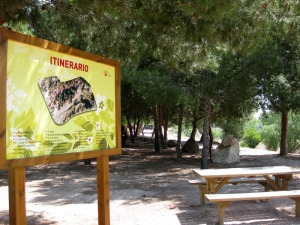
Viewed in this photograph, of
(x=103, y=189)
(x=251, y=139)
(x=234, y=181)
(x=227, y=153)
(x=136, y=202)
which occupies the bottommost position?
(x=136, y=202)

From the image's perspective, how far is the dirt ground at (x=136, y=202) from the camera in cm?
634

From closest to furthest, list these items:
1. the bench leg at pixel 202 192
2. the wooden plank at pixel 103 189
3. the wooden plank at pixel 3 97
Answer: the wooden plank at pixel 3 97
the wooden plank at pixel 103 189
the bench leg at pixel 202 192

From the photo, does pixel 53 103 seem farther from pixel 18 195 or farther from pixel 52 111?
pixel 18 195

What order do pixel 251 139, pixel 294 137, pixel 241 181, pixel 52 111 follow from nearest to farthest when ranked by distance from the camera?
pixel 52 111, pixel 241 181, pixel 294 137, pixel 251 139

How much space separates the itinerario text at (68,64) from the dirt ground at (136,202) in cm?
289

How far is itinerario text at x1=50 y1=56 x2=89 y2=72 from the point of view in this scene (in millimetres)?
3884

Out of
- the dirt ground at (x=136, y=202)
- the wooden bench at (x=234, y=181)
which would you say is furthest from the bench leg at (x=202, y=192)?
the dirt ground at (x=136, y=202)

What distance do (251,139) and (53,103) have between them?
27.6 meters

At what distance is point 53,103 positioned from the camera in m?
3.84

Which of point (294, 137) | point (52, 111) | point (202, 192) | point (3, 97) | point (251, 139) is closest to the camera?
point (3, 97)

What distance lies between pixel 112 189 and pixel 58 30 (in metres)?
3.95

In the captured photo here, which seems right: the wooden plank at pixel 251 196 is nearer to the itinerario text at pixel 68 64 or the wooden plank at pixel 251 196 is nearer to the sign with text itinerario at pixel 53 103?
the sign with text itinerario at pixel 53 103

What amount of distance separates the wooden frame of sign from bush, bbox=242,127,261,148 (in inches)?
1014

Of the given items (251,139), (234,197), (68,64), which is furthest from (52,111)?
(251,139)
